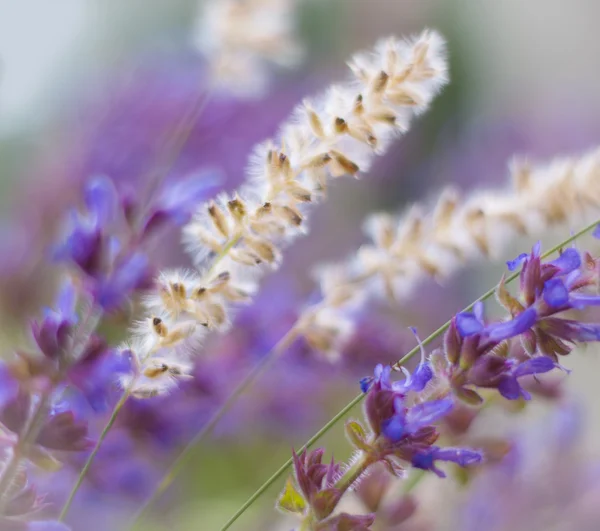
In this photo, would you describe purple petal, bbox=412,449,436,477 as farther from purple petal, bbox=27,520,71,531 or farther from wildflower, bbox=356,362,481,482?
purple petal, bbox=27,520,71,531

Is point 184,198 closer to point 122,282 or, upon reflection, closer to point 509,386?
point 122,282

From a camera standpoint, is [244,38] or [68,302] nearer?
[68,302]

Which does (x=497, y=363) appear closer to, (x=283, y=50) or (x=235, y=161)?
(x=283, y=50)

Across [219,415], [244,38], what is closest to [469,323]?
[219,415]

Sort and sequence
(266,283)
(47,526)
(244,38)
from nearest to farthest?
(47,526) → (244,38) → (266,283)

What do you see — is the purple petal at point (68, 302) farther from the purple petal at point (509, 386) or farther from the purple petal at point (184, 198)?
the purple petal at point (509, 386)

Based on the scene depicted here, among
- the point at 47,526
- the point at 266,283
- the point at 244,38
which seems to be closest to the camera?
the point at 47,526
